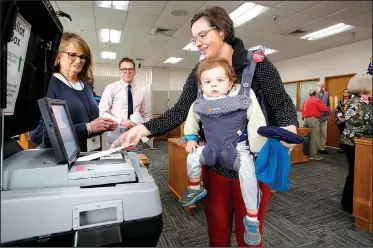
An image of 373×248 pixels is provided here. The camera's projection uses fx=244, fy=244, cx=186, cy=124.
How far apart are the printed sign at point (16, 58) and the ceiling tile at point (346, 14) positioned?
487 centimetres

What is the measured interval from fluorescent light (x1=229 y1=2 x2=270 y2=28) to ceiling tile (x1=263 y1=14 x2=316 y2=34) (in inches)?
27.6

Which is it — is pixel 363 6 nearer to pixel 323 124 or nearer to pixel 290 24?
pixel 290 24

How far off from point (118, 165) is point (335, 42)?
24.4 feet

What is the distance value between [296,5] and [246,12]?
2.89 ft

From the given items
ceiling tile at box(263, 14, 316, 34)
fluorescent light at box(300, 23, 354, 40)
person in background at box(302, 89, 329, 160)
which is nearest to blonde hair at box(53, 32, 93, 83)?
ceiling tile at box(263, 14, 316, 34)

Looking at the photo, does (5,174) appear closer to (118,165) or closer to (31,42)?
(118,165)

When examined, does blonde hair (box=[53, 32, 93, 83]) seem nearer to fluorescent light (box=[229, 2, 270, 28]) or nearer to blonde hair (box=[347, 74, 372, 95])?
blonde hair (box=[347, 74, 372, 95])

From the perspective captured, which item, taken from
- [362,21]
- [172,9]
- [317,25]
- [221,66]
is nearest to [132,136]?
[221,66]

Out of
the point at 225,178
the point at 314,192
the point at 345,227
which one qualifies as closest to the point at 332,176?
the point at 314,192

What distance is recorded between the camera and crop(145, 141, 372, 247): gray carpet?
2016 mm

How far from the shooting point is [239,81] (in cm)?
104

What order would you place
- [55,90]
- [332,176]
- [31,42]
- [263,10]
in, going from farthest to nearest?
[263,10], [332,176], [55,90], [31,42]

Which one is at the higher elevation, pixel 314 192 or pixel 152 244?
pixel 152 244

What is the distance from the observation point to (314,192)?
3.17m
